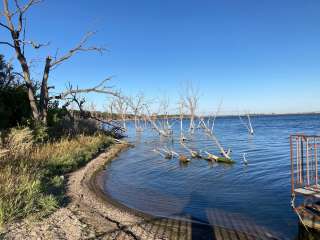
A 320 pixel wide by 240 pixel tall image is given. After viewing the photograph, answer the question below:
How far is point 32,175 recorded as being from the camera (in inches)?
413

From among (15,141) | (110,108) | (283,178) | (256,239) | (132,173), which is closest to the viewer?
(256,239)

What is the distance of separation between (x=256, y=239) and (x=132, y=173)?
1113cm

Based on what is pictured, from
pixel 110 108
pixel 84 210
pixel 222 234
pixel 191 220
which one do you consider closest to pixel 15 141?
pixel 84 210

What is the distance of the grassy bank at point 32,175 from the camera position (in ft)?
26.0

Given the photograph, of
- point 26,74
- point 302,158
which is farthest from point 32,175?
point 26,74

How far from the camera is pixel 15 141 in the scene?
1422 cm

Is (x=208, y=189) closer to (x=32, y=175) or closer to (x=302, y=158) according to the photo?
(x=302, y=158)

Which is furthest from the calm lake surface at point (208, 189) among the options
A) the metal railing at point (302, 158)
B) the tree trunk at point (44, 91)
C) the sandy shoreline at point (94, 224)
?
the tree trunk at point (44, 91)

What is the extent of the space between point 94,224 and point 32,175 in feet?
11.5

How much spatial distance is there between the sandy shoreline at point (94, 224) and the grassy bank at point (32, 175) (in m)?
0.37

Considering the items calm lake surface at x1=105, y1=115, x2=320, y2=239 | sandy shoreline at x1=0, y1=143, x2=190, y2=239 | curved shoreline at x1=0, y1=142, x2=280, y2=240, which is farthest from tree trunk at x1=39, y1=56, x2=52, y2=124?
curved shoreline at x1=0, y1=142, x2=280, y2=240

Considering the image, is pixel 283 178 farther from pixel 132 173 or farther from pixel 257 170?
pixel 132 173

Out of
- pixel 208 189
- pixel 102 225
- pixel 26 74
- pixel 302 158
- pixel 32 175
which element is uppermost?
pixel 26 74

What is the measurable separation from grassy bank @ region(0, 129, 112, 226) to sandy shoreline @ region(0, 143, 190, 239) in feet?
1.21
